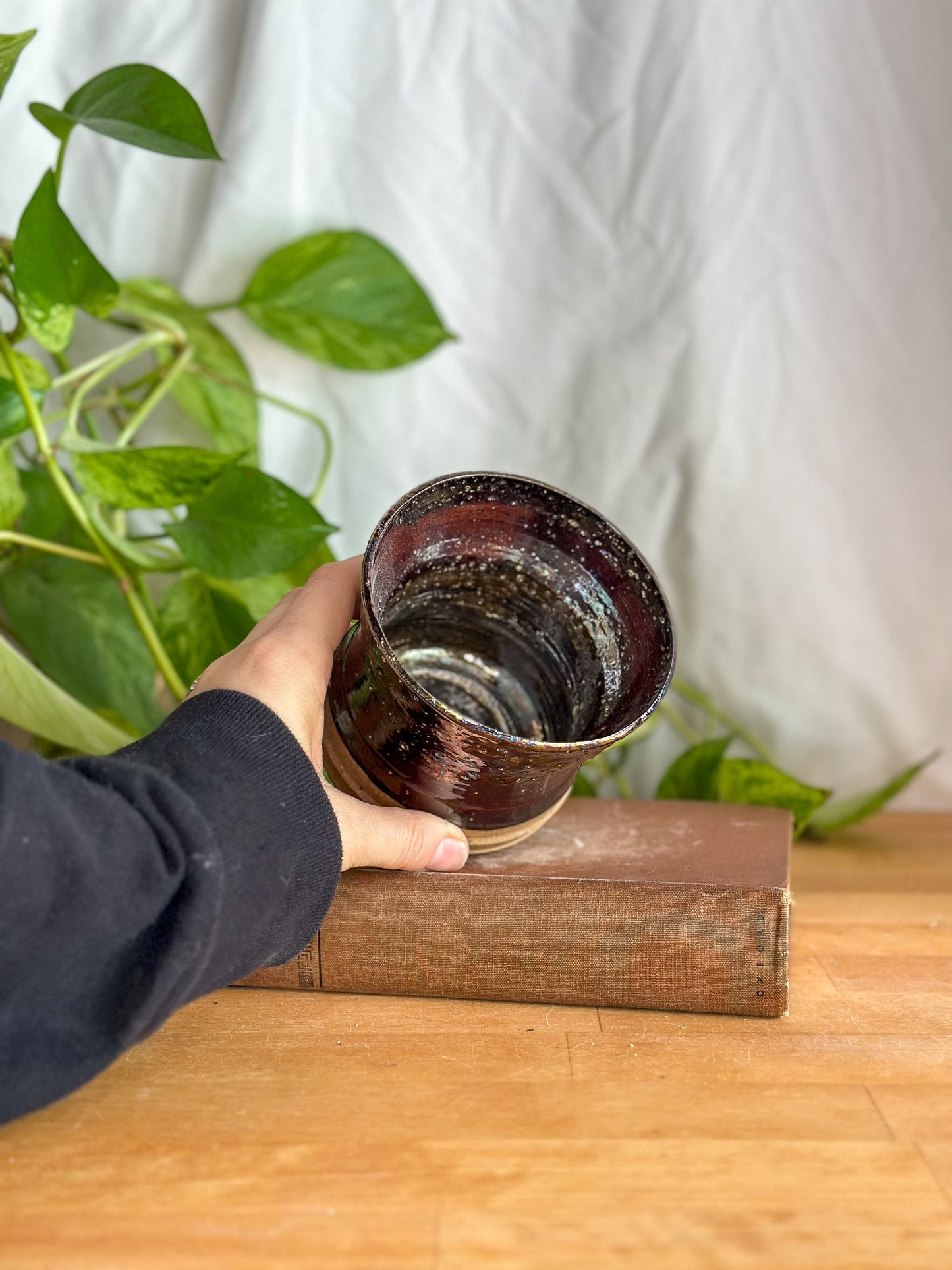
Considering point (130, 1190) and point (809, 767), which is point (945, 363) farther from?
point (130, 1190)

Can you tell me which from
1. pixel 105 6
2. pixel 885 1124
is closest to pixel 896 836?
pixel 885 1124

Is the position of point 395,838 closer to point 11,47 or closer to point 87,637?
point 87,637

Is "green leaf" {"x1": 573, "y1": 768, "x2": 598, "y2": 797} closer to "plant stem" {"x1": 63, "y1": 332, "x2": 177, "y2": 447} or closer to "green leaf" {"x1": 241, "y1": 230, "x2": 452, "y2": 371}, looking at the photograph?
"green leaf" {"x1": 241, "y1": 230, "x2": 452, "y2": 371}

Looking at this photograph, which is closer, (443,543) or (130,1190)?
(130,1190)

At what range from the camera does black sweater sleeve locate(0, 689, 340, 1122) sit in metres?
0.42

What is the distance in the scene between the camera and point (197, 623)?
78 cm

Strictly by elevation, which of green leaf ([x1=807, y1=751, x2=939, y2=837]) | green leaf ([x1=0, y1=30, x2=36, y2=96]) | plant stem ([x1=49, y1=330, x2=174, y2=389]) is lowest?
green leaf ([x1=807, y1=751, x2=939, y2=837])

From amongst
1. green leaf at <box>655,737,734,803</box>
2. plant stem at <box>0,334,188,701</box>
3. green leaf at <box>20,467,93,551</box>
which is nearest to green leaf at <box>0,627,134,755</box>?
plant stem at <box>0,334,188,701</box>

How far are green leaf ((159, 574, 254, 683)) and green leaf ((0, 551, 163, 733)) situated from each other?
4 cm

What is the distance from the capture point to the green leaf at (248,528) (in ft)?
2.19

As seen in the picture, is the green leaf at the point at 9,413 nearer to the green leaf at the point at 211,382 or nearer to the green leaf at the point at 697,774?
the green leaf at the point at 211,382

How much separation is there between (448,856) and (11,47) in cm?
50

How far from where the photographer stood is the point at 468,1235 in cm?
38

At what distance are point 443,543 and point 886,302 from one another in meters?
0.49
